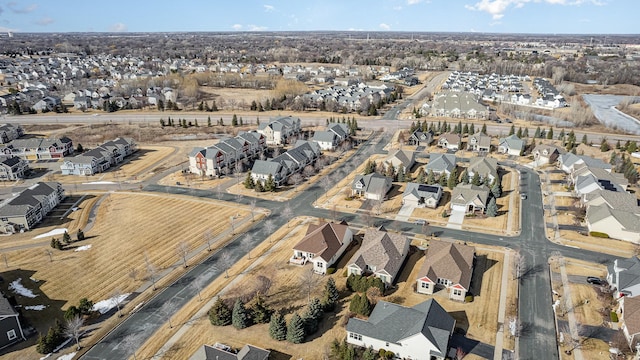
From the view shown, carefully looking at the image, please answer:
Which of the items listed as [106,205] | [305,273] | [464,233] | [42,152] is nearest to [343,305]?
[305,273]

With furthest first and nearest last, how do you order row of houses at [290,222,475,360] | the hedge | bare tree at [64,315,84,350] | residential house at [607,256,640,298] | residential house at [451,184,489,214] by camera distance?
residential house at [451,184,489,214]
the hedge
residential house at [607,256,640,298]
bare tree at [64,315,84,350]
row of houses at [290,222,475,360]

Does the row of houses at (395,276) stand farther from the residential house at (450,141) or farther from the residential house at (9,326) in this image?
the residential house at (450,141)

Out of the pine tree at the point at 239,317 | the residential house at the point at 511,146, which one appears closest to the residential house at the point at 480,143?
the residential house at the point at 511,146

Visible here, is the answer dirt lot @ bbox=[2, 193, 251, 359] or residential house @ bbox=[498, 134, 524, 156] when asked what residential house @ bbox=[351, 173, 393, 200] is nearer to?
dirt lot @ bbox=[2, 193, 251, 359]

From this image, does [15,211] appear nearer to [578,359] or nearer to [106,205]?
[106,205]

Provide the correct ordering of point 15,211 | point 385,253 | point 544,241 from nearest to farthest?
point 385,253, point 544,241, point 15,211

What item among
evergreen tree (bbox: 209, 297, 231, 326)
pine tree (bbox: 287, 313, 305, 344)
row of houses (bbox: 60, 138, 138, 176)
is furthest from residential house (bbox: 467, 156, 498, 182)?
row of houses (bbox: 60, 138, 138, 176)

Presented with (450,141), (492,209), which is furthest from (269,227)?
(450,141)
